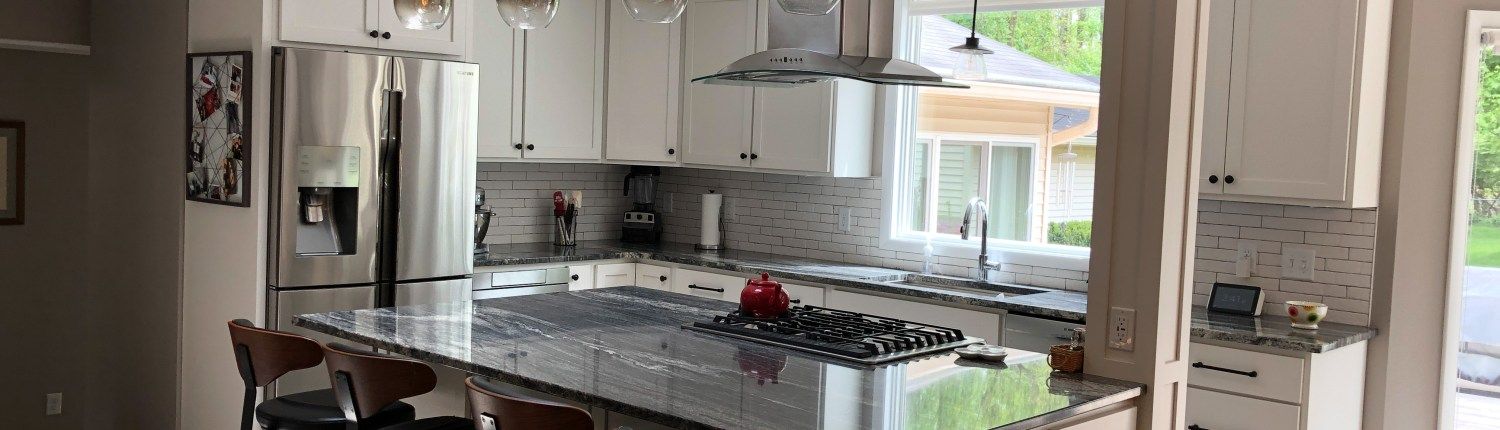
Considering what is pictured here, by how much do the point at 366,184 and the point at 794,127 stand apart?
6.24 feet

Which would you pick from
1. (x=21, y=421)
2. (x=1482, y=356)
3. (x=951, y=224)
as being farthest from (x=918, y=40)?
(x=21, y=421)

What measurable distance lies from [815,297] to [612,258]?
1.11m

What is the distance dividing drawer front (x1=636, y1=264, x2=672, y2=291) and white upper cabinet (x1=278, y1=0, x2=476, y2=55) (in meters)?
1.42

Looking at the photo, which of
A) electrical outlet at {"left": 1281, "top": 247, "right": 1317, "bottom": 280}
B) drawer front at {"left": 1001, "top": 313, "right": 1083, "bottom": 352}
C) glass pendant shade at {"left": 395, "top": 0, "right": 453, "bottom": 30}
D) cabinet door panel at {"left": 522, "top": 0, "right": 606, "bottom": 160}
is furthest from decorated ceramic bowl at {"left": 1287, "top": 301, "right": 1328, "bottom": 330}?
cabinet door panel at {"left": 522, "top": 0, "right": 606, "bottom": 160}

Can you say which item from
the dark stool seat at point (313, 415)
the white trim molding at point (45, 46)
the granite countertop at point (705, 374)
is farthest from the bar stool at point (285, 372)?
the white trim molding at point (45, 46)

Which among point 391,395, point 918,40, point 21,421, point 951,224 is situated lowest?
point 21,421

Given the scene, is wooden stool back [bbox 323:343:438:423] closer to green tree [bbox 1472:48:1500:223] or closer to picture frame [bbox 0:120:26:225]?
picture frame [bbox 0:120:26:225]

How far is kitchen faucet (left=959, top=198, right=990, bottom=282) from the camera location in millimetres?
5191

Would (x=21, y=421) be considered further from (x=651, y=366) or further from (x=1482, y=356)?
(x=1482, y=356)

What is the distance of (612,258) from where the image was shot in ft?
19.0

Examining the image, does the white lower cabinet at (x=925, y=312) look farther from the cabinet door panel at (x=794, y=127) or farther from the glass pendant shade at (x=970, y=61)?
the glass pendant shade at (x=970, y=61)

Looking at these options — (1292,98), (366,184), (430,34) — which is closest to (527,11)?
(366,184)

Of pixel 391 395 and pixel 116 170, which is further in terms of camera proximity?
pixel 116 170

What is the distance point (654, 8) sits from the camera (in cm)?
278
